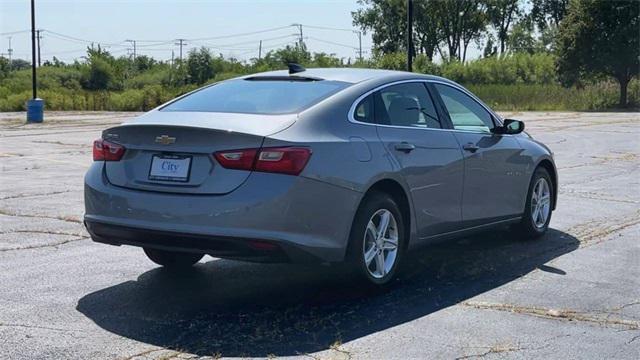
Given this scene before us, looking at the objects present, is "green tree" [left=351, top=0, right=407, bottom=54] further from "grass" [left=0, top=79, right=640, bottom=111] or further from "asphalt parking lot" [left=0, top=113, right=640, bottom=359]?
"asphalt parking lot" [left=0, top=113, right=640, bottom=359]

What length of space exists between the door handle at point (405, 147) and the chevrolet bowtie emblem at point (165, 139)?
1655 mm

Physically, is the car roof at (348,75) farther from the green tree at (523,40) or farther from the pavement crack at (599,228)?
the green tree at (523,40)

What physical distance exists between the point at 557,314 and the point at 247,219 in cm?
214

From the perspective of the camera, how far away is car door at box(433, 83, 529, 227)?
23.1 feet

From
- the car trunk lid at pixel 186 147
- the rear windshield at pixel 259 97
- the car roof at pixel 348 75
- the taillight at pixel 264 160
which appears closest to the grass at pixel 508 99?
the car roof at pixel 348 75

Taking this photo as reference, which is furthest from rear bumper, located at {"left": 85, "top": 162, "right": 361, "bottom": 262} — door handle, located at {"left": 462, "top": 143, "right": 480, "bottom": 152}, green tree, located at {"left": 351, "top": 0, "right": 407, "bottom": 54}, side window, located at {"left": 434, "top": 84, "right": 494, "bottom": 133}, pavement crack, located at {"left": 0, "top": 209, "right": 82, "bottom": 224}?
green tree, located at {"left": 351, "top": 0, "right": 407, "bottom": 54}

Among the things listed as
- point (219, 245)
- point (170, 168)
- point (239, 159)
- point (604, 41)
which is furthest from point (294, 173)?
point (604, 41)

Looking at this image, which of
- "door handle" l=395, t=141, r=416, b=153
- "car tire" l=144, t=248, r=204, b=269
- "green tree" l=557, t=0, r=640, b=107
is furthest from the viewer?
"green tree" l=557, t=0, r=640, b=107

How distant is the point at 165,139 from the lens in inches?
217

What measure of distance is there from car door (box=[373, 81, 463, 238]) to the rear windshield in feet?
1.54

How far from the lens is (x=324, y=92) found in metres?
6.08

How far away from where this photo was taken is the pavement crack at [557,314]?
5402 mm

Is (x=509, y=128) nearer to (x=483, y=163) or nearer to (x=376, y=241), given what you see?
(x=483, y=163)

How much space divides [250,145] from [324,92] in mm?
988
